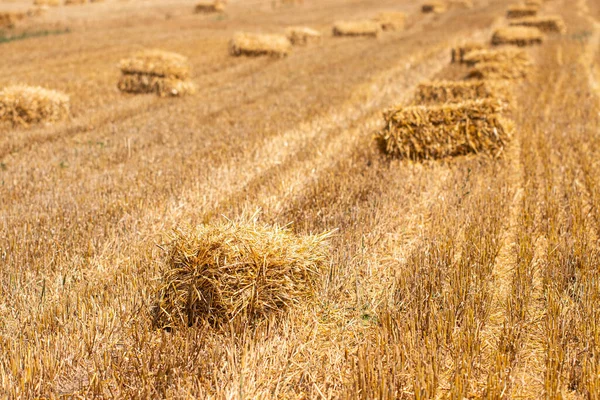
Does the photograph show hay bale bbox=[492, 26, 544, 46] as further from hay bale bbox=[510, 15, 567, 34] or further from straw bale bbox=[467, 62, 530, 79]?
straw bale bbox=[467, 62, 530, 79]

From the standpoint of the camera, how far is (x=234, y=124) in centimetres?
1033

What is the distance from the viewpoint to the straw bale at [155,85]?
13.1 meters

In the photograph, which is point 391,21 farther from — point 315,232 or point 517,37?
point 315,232

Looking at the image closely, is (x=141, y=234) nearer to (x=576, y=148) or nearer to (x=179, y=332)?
(x=179, y=332)

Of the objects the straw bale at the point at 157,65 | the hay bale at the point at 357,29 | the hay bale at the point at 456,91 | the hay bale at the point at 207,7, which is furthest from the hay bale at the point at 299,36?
the hay bale at the point at 207,7

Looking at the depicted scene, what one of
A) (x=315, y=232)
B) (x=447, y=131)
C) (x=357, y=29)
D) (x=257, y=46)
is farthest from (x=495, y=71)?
(x=357, y=29)

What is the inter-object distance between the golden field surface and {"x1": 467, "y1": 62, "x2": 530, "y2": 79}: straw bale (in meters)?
1.30

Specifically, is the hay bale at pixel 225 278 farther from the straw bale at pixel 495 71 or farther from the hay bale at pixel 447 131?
the straw bale at pixel 495 71

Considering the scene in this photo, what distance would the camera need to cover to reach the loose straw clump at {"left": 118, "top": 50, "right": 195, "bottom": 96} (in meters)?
13.2

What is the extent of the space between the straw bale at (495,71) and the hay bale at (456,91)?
105 inches

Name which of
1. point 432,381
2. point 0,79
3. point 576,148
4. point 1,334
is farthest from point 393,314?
point 0,79

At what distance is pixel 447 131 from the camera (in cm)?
778

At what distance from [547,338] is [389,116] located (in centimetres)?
495

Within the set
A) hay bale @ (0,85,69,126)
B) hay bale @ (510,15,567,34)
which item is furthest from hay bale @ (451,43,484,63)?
hay bale @ (0,85,69,126)
